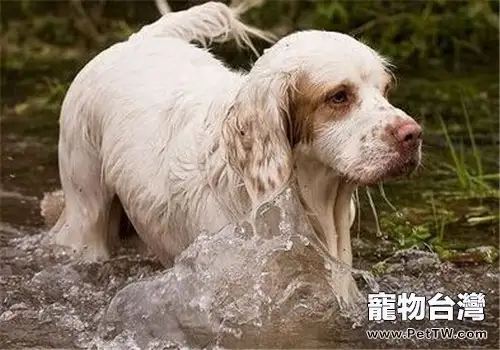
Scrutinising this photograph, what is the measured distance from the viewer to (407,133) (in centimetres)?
433

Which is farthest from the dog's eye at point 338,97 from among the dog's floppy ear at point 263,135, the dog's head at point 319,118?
the dog's floppy ear at point 263,135

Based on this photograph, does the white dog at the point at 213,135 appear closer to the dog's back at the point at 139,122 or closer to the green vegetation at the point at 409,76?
the dog's back at the point at 139,122

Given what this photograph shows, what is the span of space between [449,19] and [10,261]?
4475 mm

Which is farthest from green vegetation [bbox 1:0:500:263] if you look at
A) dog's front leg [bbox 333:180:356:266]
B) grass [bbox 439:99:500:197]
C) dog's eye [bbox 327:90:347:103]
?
dog's eye [bbox 327:90:347:103]

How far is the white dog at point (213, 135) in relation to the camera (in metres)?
4.41

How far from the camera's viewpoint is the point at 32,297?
524 cm

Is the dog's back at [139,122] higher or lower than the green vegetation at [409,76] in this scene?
higher

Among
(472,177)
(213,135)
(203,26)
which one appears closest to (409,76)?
(472,177)

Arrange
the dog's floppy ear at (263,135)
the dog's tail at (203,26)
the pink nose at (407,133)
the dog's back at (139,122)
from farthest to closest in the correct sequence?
the dog's tail at (203,26) → the dog's back at (139,122) → the dog's floppy ear at (263,135) → the pink nose at (407,133)

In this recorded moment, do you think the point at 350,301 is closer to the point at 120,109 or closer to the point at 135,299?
the point at 135,299

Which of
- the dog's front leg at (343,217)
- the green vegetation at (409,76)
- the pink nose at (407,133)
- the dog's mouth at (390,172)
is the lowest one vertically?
the green vegetation at (409,76)

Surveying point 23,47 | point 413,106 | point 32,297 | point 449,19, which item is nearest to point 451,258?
point 32,297

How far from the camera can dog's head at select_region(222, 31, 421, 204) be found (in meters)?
4.37

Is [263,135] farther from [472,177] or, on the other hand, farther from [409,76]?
[409,76]
